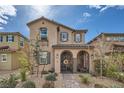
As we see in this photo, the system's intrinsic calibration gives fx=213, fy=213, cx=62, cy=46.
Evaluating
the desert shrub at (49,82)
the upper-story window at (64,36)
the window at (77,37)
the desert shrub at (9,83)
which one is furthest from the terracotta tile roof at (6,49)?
the desert shrub at (9,83)

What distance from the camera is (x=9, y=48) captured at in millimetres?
18078

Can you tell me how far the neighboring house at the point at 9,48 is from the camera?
17578mm

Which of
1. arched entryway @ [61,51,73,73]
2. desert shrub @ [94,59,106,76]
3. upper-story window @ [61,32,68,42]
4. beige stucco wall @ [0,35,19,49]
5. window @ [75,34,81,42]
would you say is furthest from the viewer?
window @ [75,34,81,42]

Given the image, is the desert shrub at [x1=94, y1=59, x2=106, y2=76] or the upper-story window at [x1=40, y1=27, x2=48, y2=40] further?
the upper-story window at [x1=40, y1=27, x2=48, y2=40]

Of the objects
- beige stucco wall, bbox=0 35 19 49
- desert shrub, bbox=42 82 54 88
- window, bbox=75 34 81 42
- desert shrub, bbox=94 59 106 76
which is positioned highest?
window, bbox=75 34 81 42

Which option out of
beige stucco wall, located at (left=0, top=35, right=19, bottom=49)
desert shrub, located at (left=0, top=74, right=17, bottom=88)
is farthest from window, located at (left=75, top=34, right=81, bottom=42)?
desert shrub, located at (left=0, top=74, right=17, bottom=88)

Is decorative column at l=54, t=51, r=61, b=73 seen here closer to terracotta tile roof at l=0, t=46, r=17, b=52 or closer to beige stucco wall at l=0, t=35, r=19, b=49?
beige stucco wall at l=0, t=35, r=19, b=49

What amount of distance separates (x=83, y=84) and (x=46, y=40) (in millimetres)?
5967

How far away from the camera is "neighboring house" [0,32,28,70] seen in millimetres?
17578

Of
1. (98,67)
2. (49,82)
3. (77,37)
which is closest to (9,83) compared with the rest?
(49,82)

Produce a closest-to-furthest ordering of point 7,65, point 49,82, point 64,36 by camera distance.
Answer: point 49,82, point 64,36, point 7,65

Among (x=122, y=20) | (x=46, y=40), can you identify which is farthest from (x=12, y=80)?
(x=122, y=20)

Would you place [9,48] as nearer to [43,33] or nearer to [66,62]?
[43,33]

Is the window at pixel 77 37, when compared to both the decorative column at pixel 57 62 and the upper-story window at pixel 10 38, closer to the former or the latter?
the decorative column at pixel 57 62
